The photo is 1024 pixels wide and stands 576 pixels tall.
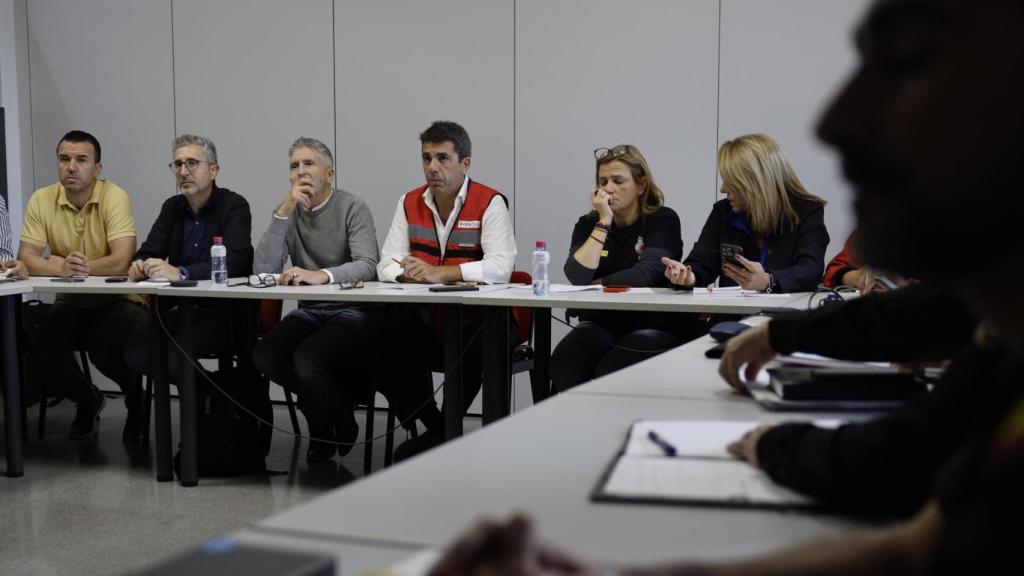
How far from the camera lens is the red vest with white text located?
4.07 meters

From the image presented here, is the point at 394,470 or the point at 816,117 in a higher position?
the point at 816,117

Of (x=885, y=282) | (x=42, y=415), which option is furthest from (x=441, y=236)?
(x=885, y=282)

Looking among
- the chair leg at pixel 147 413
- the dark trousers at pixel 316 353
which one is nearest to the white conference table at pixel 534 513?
the dark trousers at pixel 316 353

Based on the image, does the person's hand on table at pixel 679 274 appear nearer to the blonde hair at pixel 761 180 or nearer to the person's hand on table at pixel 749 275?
the person's hand on table at pixel 749 275

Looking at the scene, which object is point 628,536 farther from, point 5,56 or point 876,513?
point 5,56

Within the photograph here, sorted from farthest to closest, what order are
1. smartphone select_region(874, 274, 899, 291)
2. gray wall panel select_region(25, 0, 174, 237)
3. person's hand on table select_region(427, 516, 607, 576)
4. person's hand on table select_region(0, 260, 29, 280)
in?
gray wall panel select_region(25, 0, 174, 237)
person's hand on table select_region(0, 260, 29, 280)
smartphone select_region(874, 274, 899, 291)
person's hand on table select_region(427, 516, 607, 576)

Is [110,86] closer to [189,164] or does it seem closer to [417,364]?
[189,164]

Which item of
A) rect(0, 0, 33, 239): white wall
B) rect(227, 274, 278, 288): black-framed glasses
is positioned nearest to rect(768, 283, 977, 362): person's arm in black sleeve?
rect(227, 274, 278, 288): black-framed glasses

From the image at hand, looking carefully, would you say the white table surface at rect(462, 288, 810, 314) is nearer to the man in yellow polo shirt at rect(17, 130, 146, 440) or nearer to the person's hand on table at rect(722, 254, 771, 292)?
the person's hand on table at rect(722, 254, 771, 292)

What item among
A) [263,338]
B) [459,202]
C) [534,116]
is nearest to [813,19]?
[534,116]

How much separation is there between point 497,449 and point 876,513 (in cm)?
42

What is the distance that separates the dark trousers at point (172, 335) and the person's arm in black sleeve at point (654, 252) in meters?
1.58

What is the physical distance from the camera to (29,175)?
5828 millimetres

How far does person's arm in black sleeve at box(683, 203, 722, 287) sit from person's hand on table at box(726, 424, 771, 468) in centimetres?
264
